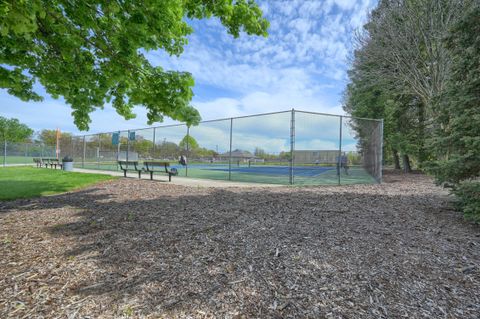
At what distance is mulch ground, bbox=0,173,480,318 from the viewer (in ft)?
5.97

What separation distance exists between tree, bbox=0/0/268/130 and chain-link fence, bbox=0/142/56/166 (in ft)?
94.6

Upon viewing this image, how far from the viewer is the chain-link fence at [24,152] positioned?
87.0 feet

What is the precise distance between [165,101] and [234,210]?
2483 millimetres

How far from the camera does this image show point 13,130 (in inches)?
1900

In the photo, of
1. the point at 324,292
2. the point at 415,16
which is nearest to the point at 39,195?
the point at 324,292

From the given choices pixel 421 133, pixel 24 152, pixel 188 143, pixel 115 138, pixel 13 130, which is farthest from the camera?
pixel 13 130

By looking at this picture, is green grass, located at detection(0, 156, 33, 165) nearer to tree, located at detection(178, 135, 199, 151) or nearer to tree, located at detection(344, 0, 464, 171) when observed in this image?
tree, located at detection(178, 135, 199, 151)

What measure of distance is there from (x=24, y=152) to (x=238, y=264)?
123 ft

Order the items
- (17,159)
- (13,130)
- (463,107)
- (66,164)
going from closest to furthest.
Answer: (463,107) → (66,164) → (17,159) → (13,130)

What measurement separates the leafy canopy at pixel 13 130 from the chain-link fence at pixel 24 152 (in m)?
24.5

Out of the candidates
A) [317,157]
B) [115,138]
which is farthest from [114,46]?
[115,138]

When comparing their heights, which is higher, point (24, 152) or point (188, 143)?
point (188, 143)

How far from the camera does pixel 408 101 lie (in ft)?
54.0

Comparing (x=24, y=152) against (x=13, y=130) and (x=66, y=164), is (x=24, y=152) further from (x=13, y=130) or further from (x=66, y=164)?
(x=13, y=130)
